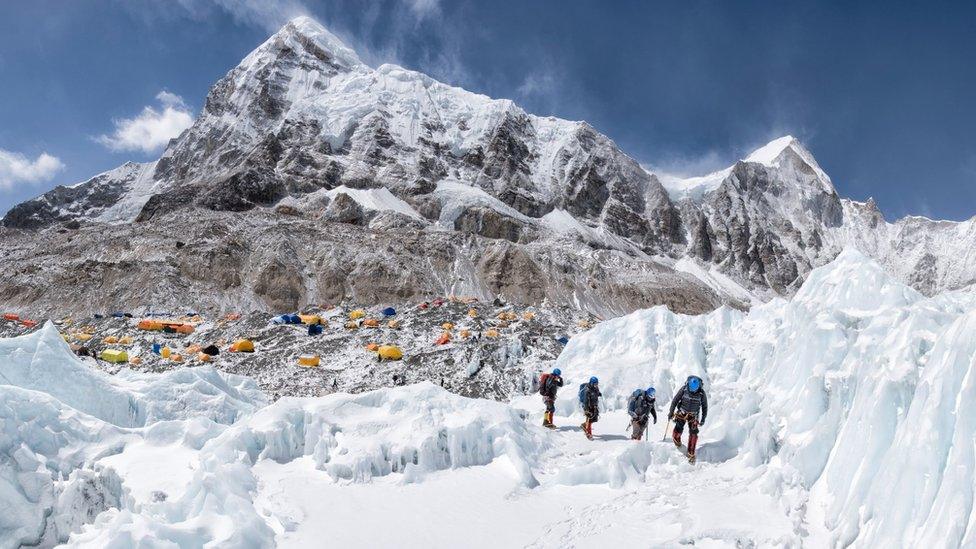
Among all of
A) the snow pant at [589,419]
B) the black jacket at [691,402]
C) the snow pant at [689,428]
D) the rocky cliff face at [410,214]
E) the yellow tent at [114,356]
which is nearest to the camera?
the snow pant at [689,428]

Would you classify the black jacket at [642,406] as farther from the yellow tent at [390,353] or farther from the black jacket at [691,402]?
the yellow tent at [390,353]

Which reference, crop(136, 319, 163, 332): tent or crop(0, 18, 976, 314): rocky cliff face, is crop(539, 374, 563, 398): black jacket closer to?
crop(136, 319, 163, 332): tent

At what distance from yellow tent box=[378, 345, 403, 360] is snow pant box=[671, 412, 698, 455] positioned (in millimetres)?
19902

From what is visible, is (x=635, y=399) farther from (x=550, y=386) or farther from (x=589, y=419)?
(x=550, y=386)

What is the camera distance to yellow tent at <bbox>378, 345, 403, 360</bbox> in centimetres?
2972

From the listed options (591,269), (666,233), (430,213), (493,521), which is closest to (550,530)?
(493,521)

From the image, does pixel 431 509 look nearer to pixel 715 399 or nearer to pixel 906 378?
pixel 906 378

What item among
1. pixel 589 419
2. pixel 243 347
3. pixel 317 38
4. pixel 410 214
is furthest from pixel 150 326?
pixel 317 38

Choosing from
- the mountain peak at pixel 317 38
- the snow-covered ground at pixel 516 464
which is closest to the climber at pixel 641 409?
the snow-covered ground at pixel 516 464

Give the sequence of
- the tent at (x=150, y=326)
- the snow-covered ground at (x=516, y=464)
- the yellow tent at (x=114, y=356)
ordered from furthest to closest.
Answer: the tent at (x=150, y=326)
the yellow tent at (x=114, y=356)
the snow-covered ground at (x=516, y=464)

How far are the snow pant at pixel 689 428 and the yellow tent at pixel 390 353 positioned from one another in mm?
19902

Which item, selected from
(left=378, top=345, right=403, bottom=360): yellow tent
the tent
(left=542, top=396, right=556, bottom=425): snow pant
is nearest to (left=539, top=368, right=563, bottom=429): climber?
(left=542, top=396, right=556, bottom=425): snow pant

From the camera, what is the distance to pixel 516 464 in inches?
409

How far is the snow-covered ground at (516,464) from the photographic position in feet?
23.4
